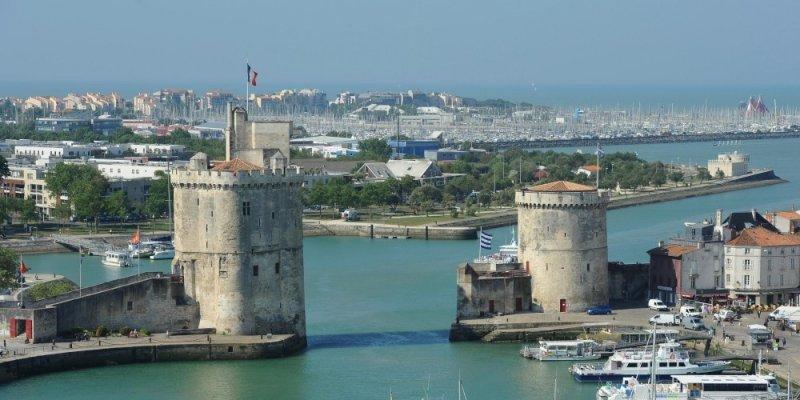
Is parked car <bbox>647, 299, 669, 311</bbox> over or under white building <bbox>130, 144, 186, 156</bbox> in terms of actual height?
under

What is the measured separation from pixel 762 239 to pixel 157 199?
118ft

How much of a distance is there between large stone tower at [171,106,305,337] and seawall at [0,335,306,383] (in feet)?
1.96

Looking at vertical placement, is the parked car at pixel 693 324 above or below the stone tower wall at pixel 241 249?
below

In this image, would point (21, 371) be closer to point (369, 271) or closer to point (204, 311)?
point (204, 311)

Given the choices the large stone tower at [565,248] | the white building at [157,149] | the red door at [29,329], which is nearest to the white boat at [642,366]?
the large stone tower at [565,248]

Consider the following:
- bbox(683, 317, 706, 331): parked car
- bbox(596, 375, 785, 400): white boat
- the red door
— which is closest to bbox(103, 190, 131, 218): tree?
the red door

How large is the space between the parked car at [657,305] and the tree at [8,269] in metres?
Answer: 16.5

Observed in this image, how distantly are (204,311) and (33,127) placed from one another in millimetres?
109422

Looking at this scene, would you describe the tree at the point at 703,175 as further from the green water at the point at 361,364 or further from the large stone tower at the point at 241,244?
the large stone tower at the point at 241,244

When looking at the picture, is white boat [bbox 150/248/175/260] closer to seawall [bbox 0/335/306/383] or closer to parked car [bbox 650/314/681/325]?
seawall [bbox 0/335/306/383]

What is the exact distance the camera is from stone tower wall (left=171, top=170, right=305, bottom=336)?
38625 millimetres

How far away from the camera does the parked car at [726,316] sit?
138 ft

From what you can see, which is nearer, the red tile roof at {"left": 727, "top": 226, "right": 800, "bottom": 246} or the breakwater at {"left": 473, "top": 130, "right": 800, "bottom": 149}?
the red tile roof at {"left": 727, "top": 226, "right": 800, "bottom": 246}

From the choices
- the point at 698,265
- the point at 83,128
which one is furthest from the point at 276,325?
the point at 83,128
